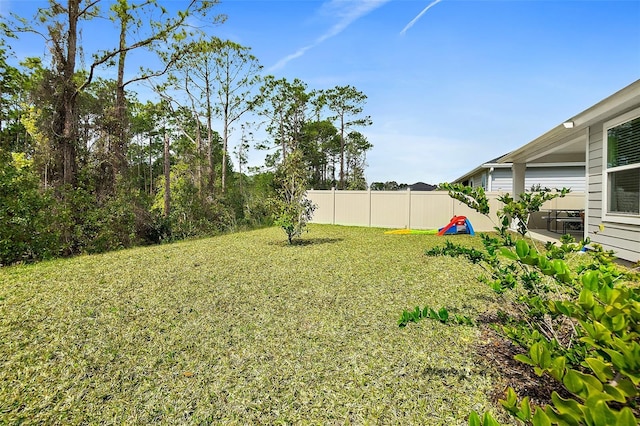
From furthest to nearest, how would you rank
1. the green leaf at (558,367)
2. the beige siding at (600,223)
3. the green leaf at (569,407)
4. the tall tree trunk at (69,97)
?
the tall tree trunk at (69,97), the beige siding at (600,223), the green leaf at (558,367), the green leaf at (569,407)

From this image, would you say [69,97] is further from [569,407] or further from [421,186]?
[421,186]

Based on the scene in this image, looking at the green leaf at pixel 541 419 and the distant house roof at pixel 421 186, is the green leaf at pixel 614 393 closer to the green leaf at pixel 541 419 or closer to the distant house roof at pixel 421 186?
the green leaf at pixel 541 419

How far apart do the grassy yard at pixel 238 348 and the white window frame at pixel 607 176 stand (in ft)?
8.67

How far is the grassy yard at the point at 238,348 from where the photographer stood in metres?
2.13

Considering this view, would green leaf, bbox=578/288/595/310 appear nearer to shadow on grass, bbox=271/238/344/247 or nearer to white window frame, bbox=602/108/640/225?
white window frame, bbox=602/108/640/225

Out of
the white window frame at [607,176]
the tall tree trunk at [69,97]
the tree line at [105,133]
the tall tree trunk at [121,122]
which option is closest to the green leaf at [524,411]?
the white window frame at [607,176]

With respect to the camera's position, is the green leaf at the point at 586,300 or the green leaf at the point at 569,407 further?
the green leaf at the point at 586,300

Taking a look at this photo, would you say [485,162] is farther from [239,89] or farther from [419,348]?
[419,348]

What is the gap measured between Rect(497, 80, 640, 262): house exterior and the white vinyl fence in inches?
231

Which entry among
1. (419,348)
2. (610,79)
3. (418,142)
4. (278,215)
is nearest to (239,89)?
(418,142)

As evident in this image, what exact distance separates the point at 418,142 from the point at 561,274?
1749cm

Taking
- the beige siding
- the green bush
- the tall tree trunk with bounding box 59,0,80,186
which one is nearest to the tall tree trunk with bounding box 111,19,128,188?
the tall tree trunk with bounding box 59,0,80,186

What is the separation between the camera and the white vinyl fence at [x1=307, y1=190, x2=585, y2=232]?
512 inches

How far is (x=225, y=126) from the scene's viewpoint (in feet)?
66.7
